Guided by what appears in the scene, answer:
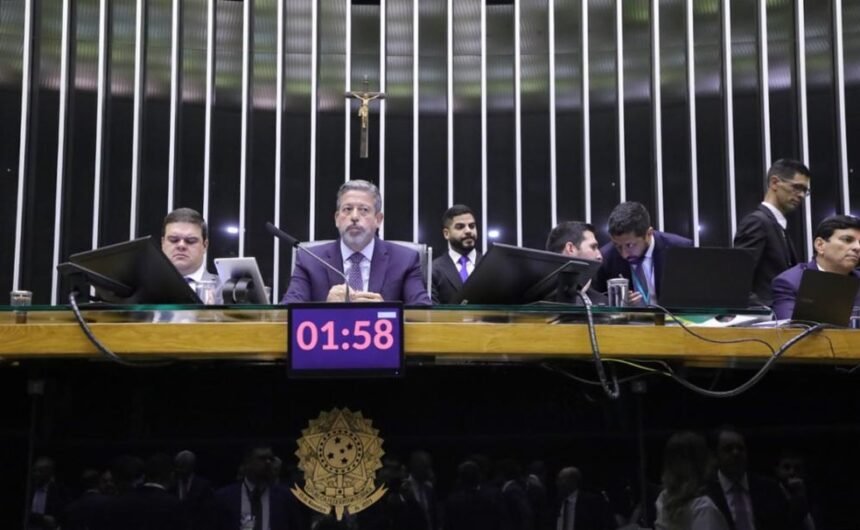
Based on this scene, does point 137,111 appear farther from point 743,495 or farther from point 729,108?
point 743,495

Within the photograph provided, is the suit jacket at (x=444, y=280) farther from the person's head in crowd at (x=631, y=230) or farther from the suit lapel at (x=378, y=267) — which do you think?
the suit lapel at (x=378, y=267)

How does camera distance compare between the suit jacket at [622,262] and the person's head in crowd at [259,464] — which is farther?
the suit jacket at [622,262]

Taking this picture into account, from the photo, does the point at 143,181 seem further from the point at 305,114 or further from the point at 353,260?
the point at 353,260

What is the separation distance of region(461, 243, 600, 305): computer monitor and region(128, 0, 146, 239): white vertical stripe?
470 cm

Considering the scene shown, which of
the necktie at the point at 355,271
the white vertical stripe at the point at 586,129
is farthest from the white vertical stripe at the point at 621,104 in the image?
the necktie at the point at 355,271

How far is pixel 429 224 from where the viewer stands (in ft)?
23.7

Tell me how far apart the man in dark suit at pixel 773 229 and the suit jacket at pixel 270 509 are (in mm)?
2778

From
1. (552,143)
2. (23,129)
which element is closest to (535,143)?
(552,143)

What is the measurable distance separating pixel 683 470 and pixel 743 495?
0.16 meters

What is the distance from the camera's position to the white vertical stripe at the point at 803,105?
6.96 metres

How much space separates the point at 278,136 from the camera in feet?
23.7

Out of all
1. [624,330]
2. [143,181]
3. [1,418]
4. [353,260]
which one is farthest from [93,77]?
[624,330]

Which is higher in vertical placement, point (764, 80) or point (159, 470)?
point (764, 80)

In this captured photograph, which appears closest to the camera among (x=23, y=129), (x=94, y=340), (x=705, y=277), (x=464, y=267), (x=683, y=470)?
(x=94, y=340)
